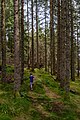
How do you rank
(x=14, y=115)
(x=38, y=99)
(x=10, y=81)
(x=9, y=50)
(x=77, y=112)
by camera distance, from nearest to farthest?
(x=14, y=115), (x=77, y=112), (x=38, y=99), (x=10, y=81), (x=9, y=50)

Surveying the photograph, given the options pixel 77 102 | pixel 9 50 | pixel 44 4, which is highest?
pixel 44 4

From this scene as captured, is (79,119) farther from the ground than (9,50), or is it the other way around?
(9,50)

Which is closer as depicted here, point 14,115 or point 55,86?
point 14,115

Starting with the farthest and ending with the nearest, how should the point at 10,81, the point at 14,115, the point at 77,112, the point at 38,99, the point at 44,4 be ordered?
the point at 44,4 < the point at 10,81 < the point at 38,99 < the point at 77,112 < the point at 14,115

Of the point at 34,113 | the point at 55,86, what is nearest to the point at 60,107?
the point at 34,113

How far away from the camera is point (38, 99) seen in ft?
57.1

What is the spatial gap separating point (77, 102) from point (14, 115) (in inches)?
257

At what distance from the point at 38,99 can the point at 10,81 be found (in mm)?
4781

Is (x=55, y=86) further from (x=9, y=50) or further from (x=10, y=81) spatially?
(x=9, y=50)

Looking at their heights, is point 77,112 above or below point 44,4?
below

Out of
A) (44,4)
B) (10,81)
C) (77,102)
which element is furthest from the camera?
(44,4)

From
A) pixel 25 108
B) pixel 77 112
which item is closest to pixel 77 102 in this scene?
pixel 77 112

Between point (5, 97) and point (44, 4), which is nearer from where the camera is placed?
point (5, 97)

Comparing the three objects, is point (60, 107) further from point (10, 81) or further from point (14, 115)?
point (10, 81)
